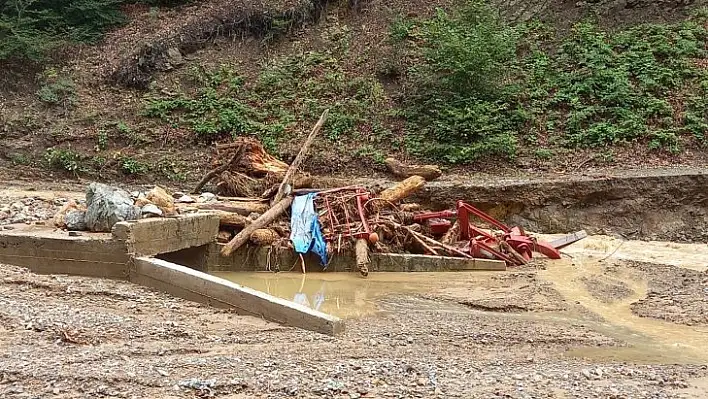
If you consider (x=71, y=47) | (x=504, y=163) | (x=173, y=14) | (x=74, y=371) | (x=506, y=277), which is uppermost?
(x=173, y=14)

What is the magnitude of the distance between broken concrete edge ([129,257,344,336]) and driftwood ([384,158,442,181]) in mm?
6729

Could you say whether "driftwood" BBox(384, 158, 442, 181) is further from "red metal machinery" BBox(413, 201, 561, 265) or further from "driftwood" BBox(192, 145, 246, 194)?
"driftwood" BBox(192, 145, 246, 194)

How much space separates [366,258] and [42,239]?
4998 millimetres

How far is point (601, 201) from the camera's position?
14.9 metres

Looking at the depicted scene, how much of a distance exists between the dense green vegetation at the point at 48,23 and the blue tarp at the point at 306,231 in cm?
1404

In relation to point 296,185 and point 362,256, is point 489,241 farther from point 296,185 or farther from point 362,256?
point 296,185

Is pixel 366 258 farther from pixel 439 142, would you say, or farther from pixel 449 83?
pixel 449 83

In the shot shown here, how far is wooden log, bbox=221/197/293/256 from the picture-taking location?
37.3ft

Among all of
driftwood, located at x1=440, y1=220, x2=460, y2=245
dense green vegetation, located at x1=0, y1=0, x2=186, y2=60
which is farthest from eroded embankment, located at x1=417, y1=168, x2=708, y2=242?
dense green vegetation, located at x1=0, y1=0, x2=186, y2=60

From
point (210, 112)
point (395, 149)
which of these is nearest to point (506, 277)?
point (395, 149)

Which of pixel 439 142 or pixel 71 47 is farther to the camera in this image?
pixel 71 47

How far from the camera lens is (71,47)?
22938mm

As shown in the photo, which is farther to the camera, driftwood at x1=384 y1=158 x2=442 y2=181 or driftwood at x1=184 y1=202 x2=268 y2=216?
driftwood at x1=384 y1=158 x2=442 y2=181

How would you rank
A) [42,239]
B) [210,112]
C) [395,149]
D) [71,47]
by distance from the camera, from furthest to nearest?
1. [71,47]
2. [210,112]
3. [395,149]
4. [42,239]
